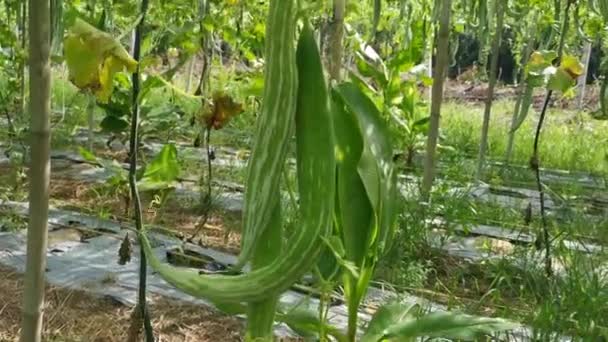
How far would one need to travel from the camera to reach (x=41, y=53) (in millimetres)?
983

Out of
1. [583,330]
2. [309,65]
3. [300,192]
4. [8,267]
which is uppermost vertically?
[309,65]

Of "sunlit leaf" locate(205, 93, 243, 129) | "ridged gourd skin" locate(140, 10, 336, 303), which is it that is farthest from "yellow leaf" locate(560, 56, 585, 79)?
"ridged gourd skin" locate(140, 10, 336, 303)

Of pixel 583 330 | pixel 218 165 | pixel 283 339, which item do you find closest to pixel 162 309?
pixel 283 339

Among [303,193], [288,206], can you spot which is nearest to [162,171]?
[288,206]

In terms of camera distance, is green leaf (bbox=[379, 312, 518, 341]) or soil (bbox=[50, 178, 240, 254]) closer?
green leaf (bbox=[379, 312, 518, 341])

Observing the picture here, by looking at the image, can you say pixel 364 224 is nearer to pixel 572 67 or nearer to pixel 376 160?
pixel 376 160

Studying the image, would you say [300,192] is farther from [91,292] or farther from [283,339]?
[91,292]

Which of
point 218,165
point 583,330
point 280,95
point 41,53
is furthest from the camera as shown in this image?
point 218,165

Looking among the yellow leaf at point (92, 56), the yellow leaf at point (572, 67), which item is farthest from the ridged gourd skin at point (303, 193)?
the yellow leaf at point (572, 67)

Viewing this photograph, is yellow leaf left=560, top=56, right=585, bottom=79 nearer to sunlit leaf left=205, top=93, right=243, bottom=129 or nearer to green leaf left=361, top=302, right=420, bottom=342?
sunlit leaf left=205, top=93, right=243, bottom=129

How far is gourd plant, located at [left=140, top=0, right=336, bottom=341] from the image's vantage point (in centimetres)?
64

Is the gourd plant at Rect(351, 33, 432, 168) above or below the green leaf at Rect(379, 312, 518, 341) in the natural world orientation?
above

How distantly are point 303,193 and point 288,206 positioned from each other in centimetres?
200

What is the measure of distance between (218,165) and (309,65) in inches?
151
